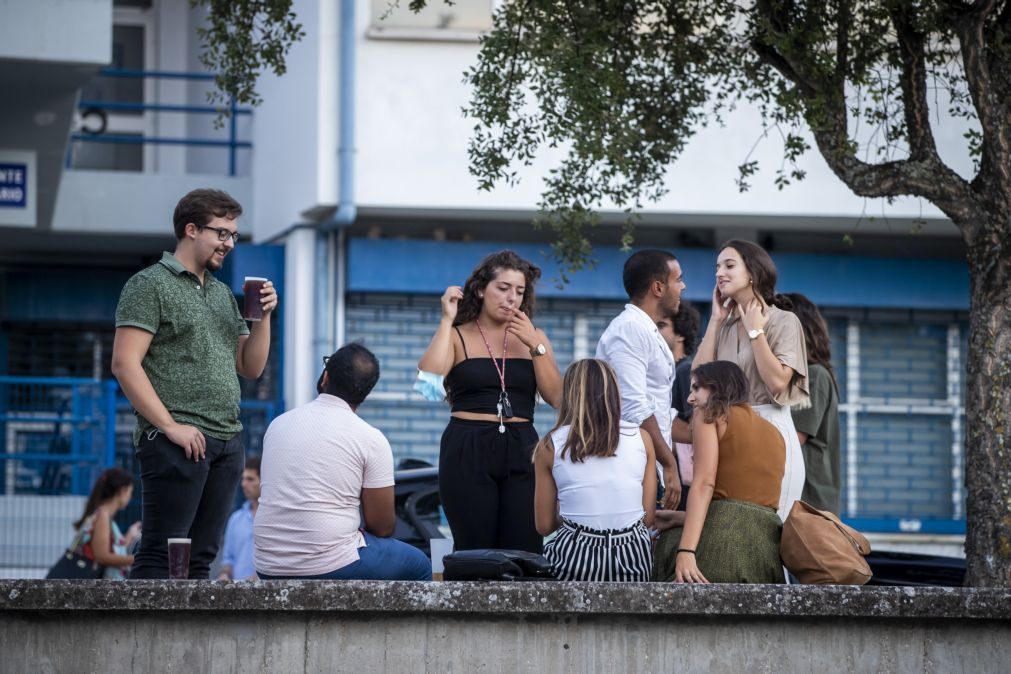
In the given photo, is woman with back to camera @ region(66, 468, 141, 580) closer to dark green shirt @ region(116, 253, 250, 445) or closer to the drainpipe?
dark green shirt @ region(116, 253, 250, 445)

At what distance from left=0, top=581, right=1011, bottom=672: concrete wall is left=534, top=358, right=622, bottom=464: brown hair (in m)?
0.78

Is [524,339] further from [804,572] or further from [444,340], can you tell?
[804,572]

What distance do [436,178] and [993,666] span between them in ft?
34.4

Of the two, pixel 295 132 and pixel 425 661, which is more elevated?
pixel 295 132

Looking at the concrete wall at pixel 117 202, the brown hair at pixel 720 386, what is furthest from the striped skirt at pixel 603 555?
the concrete wall at pixel 117 202

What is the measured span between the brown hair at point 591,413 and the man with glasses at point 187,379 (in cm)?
124

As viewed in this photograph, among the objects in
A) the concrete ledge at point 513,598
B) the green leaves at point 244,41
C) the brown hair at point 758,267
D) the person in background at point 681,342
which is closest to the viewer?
the concrete ledge at point 513,598

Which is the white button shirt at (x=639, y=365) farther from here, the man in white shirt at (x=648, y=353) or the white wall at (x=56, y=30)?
the white wall at (x=56, y=30)

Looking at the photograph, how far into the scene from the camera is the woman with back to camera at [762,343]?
6742 millimetres

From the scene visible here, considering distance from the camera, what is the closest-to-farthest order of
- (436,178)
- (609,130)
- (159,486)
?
(159,486), (609,130), (436,178)

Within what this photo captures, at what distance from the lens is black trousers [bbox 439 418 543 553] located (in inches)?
259

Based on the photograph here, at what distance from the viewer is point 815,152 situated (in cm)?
1560

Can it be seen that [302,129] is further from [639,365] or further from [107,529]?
[639,365]

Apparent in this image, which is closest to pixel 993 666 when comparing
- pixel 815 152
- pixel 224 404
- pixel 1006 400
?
pixel 1006 400
